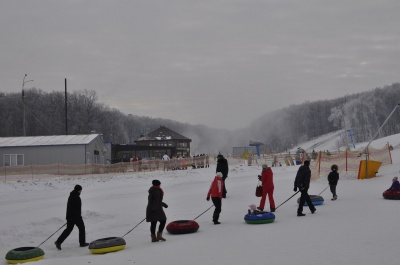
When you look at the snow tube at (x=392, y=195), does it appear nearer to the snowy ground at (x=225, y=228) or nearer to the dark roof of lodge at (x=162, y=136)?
the snowy ground at (x=225, y=228)

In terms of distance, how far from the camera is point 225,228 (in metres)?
12.5

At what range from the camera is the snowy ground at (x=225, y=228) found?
334 inches

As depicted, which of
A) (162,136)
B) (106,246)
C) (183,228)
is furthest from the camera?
(162,136)

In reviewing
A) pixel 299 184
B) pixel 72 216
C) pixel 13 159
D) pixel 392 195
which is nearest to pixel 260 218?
pixel 299 184

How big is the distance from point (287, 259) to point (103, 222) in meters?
9.28

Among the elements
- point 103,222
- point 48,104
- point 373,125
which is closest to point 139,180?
point 103,222

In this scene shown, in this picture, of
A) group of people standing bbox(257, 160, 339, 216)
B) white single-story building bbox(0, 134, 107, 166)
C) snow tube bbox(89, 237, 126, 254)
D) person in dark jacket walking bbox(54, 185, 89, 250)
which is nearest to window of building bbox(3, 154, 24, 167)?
white single-story building bbox(0, 134, 107, 166)

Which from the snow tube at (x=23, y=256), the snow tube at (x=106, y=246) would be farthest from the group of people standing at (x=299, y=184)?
the snow tube at (x=23, y=256)

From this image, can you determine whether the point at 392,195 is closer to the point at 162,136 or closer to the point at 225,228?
the point at 225,228

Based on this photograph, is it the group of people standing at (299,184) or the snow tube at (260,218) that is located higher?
the group of people standing at (299,184)

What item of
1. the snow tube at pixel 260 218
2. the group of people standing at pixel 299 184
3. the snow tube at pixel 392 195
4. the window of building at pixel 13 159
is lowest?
the snow tube at pixel 260 218

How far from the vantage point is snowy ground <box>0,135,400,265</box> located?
27.8ft

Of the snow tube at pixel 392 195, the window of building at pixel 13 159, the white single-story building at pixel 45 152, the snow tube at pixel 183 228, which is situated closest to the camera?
the snow tube at pixel 183 228

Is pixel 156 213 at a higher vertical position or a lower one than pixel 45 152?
lower
